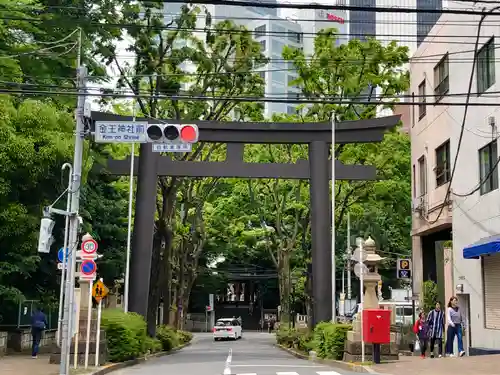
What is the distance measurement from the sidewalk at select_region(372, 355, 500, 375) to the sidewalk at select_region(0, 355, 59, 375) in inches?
328

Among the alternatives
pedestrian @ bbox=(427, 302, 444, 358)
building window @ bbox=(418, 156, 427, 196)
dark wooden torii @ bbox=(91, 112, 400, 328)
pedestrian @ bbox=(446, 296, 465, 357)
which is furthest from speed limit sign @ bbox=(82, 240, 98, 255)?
building window @ bbox=(418, 156, 427, 196)

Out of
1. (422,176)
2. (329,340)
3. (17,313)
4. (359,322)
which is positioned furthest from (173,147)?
(422,176)

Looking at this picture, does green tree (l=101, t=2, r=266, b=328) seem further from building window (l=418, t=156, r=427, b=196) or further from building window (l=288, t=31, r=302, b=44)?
building window (l=418, t=156, r=427, b=196)

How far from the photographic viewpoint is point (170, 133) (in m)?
16.3

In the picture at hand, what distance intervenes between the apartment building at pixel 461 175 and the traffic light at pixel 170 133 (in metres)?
7.61

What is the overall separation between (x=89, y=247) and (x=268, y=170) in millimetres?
10523

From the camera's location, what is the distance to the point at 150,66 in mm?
29375

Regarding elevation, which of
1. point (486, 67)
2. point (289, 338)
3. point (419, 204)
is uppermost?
point (486, 67)

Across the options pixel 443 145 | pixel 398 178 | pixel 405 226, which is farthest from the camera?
pixel 405 226

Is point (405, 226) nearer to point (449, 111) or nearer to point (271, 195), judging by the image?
point (271, 195)

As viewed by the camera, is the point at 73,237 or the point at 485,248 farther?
the point at 485,248

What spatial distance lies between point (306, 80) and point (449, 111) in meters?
7.33

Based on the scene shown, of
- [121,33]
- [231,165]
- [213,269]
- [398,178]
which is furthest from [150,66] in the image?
[213,269]

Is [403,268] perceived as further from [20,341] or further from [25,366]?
[20,341]
